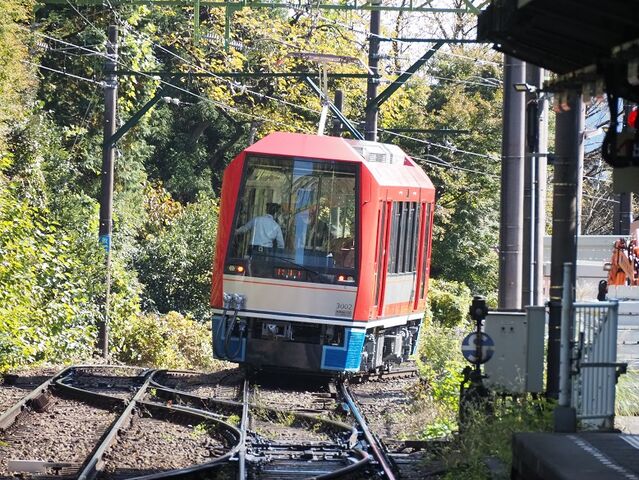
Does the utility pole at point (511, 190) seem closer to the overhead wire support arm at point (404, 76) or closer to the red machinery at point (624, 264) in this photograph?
the overhead wire support arm at point (404, 76)

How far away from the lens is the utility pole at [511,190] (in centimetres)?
1611

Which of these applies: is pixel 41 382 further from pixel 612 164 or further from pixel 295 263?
pixel 612 164

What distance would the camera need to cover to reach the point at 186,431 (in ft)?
44.7

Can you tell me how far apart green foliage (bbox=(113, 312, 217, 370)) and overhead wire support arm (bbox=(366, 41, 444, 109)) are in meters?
7.02

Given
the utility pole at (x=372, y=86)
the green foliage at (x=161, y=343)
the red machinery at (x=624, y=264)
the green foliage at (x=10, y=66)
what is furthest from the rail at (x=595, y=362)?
the red machinery at (x=624, y=264)

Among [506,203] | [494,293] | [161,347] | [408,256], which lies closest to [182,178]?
[494,293]

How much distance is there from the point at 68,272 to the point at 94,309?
944 mm

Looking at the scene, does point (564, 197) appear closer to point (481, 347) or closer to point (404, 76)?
point (481, 347)

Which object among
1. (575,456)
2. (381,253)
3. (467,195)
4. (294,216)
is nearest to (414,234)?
(381,253)

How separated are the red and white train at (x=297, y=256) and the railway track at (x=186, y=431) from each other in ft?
2.18

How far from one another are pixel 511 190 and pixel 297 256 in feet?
10.4

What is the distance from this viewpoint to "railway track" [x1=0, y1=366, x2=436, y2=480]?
1095cm

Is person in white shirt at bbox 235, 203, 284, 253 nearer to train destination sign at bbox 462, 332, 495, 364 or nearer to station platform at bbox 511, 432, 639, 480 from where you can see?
train destination sign at bbox 462, 332, 495, 364

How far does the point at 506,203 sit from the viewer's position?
1612cm
